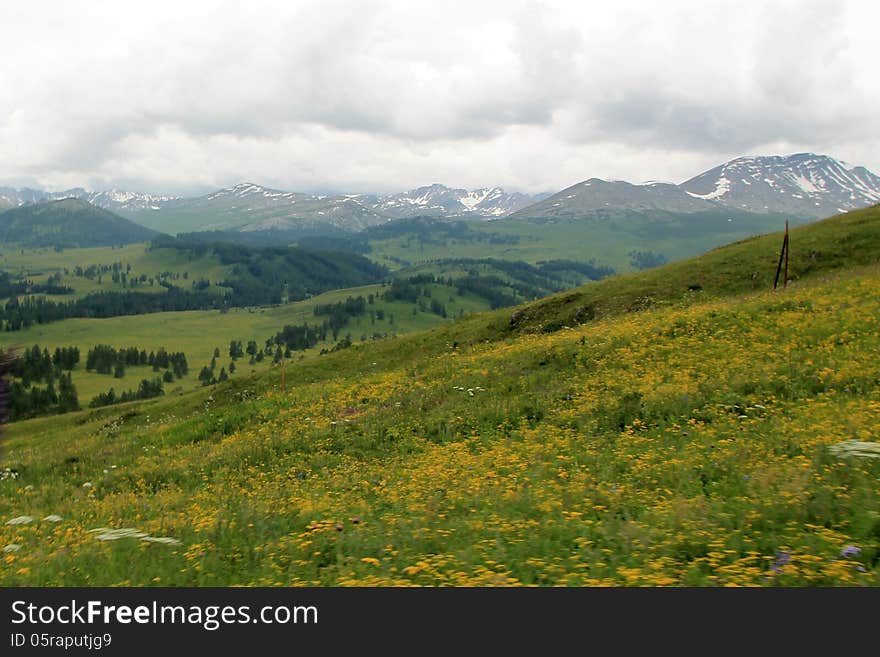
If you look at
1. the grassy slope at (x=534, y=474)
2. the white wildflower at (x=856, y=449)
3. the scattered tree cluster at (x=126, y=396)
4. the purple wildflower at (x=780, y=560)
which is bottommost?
the scattered tree cluster at (x=126, y=396)

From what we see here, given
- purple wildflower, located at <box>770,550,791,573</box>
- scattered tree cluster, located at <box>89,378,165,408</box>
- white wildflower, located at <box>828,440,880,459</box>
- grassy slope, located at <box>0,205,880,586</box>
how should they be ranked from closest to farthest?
purple wildflower, located at <box>770,550,791,573</box> < grassy slope, located at <box>0,205,880,586</box> < white wildflower, located at <box>828,440,880,459</box> < scattered tree cluster, located at <box>89,378,165,408</box>

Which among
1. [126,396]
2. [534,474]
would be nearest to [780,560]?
[534,474]

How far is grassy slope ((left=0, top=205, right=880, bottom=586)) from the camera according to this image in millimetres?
7805

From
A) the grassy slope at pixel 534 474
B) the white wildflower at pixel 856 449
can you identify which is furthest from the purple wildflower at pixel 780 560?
the white wildflower at pixel 856 449

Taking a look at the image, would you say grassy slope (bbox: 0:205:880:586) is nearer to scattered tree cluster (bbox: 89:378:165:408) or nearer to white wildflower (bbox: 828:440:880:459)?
white wildflower (bbox: 828:440:880:459)

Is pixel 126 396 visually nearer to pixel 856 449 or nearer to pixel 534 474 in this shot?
pixel 534 474

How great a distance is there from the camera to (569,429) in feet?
55.8

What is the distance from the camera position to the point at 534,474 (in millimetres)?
12766

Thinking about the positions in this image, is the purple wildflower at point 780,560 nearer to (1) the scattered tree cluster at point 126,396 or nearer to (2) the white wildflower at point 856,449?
(2) the white wildflower at point 856,449

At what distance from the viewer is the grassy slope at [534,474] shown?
7.80 m

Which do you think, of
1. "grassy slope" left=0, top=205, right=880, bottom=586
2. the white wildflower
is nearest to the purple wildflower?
"grassy slope" left=0, top=205, right=880, bottom=586

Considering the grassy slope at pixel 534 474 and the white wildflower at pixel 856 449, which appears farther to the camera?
the white wildflower at pixel 856 449
